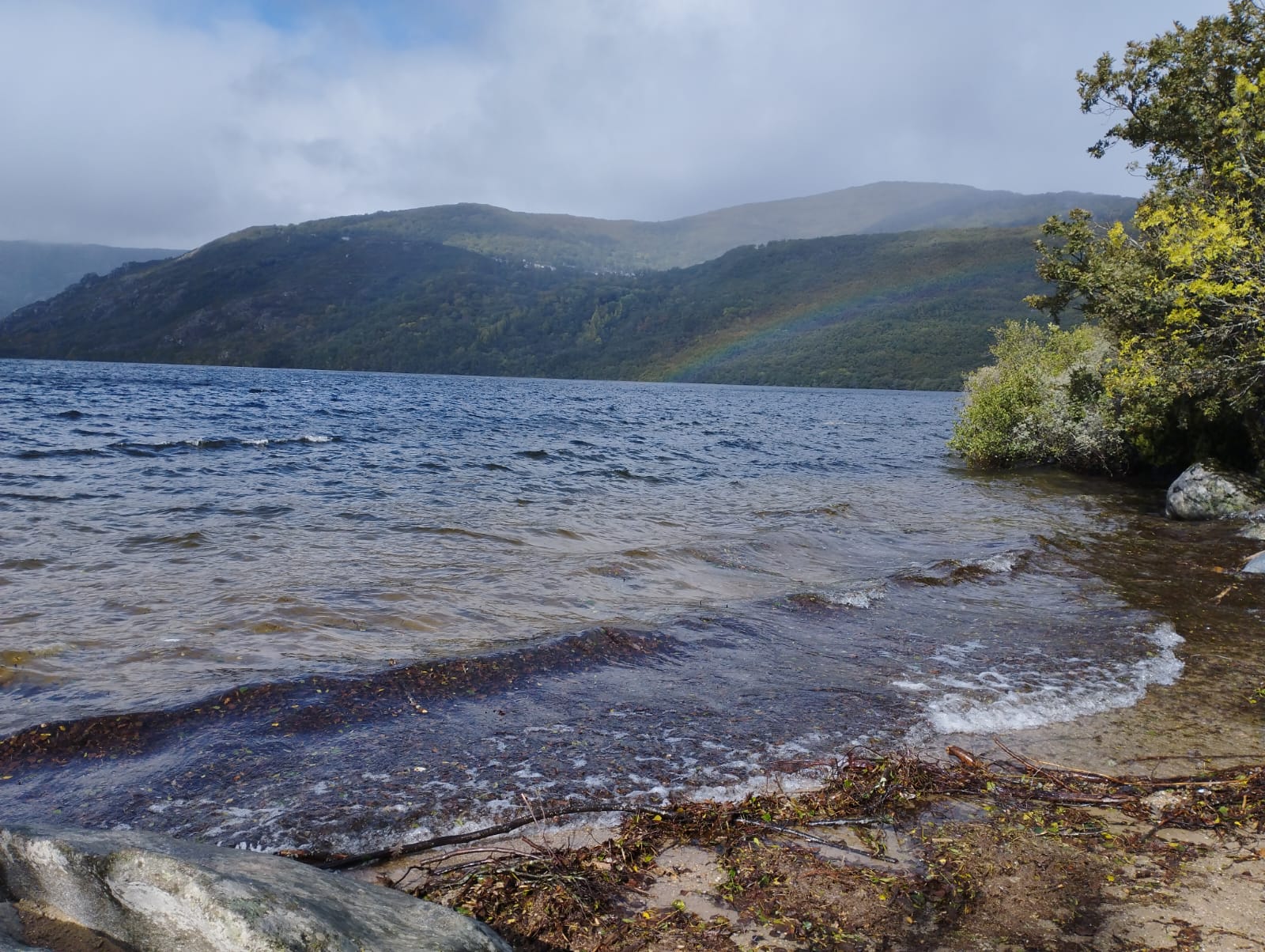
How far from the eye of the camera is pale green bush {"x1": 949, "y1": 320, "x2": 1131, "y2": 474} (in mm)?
26422

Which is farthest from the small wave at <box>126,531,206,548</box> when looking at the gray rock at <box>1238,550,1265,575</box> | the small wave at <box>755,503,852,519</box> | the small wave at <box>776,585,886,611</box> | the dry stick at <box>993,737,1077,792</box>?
the gray rock at <box>1238,550,1265,575</box>

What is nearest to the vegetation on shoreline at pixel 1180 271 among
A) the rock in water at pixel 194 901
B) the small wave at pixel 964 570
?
the small wave at pixel 964 570

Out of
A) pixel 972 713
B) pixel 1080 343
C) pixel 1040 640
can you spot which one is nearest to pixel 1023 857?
pixel 972 713

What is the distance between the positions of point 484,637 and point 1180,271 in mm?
15867

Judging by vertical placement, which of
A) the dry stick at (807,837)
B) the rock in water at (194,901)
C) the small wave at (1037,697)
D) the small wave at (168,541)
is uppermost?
the rock in water at (194,901)

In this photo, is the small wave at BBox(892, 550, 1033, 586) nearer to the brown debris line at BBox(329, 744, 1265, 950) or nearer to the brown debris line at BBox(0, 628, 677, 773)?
the brown debris line at BBox(0, 628, 677, 773)

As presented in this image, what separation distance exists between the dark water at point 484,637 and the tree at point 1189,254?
3.71 meters

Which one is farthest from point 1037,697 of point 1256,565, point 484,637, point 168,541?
point 168,541

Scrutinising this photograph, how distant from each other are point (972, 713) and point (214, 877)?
20.1 feet

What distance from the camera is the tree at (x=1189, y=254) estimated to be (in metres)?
14.2

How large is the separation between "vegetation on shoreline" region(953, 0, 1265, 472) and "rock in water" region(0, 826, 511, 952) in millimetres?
16048

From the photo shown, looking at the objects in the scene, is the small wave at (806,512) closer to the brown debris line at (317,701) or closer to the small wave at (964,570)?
the small wave at (964,570)

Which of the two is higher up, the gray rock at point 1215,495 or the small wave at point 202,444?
the small wave at point 202,444

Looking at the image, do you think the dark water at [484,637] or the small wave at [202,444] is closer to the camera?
the dark water at [484,637]
